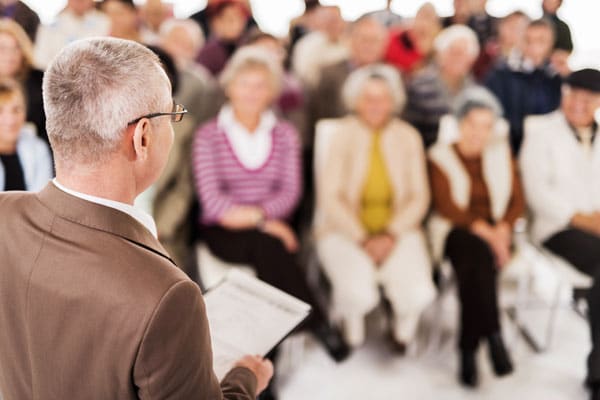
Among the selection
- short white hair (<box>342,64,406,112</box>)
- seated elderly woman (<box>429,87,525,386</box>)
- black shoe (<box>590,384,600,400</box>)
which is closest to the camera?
black shoe (<box>590,384,600,400</box>)

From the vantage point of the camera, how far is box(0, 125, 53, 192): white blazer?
2.43 metres

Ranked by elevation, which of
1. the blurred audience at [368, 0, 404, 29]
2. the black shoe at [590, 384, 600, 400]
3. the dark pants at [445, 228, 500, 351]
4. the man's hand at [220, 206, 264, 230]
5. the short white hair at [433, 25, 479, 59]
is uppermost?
the blurred audience at [368, 0, 404, 29]

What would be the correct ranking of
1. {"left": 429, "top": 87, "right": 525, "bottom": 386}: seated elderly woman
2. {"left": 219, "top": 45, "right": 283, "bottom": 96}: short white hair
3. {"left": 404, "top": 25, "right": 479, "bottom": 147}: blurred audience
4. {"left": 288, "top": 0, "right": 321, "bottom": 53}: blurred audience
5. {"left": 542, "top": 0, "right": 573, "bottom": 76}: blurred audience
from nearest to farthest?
{"left": 429, "top": 87, "right": 525, "bottom": 386}: seated elderly woman → {"left": 219, "top": 45, "right": 283, "bottom": 96}: short white hair → {"left": 404, "top": 25, "right": 479, "bottom": 147}: blurred audience → {"left": 542, "top": 0, "right": 573, "bottom": 76}: blurred audience → {"left": 288, "top": 0, "right": 321, "bottom": 53}: blurred audience

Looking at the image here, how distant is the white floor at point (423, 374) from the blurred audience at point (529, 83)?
1186 mm

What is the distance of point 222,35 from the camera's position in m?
3.54

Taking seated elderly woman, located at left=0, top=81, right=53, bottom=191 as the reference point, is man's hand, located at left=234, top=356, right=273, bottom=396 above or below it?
below

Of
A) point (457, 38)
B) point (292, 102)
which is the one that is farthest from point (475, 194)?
point (292, 102)

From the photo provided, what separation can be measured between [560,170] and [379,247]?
3.02 ft

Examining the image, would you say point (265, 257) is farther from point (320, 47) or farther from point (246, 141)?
point (320, 47)

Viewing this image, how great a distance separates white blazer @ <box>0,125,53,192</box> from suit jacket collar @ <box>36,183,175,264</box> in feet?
5.74

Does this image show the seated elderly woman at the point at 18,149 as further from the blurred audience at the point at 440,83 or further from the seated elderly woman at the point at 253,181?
the blurred audience at the point at 440,83

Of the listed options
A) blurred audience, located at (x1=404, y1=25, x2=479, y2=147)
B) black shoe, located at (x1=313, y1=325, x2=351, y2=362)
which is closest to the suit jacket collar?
black shoe, located at (x1=313, y1=325, x2=351, y2=362)

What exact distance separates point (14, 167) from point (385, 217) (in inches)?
62.0

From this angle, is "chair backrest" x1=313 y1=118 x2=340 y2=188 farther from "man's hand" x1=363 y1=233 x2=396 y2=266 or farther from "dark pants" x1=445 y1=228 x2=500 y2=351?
"dark pants" x1=445 y1=228 x2=500 y2=351
